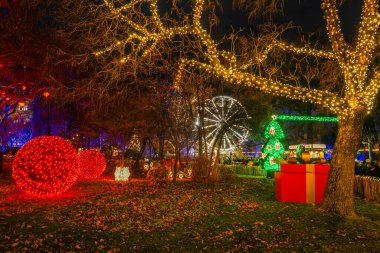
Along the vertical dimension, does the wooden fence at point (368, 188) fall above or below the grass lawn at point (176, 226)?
above

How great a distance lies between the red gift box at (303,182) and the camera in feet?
36.7

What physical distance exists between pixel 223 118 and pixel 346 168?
1274 centimetres

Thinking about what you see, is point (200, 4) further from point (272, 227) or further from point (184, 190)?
point (184, 190)

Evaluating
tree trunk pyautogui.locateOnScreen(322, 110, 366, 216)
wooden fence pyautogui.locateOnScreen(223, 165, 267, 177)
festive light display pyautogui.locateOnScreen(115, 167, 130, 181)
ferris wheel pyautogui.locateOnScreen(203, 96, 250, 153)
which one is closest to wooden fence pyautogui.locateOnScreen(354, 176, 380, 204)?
tree trunk pyautogui.locateOnScreen(322, 110, 366, 216)

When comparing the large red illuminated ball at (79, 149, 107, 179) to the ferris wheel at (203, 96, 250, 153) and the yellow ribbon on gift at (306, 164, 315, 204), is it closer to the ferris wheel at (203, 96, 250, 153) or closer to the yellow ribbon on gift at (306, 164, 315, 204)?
the ferris wheel at (203, 96, 250, 153)

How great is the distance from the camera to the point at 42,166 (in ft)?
36.4

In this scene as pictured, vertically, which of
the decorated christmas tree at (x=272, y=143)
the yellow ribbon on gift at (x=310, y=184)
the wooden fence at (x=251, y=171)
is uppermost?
the decorated christmas tree at (x=272, y=143)

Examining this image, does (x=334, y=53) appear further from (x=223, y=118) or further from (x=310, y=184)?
(x=223, y=118)

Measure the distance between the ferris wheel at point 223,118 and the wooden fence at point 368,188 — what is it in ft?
23.2

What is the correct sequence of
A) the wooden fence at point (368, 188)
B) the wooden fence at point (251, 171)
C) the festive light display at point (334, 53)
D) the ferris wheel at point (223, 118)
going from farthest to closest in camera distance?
the wooden fence at point (251, 171) → the ferris wheel at point (223, 118) → the wooden fence at point (368, 188) → the festive light display at point (334, 53)

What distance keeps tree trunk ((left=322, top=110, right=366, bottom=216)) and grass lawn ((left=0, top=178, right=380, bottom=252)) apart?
0.45 m

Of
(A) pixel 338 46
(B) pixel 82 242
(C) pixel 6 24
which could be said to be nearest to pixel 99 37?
Answer: (B) pixel 82 242

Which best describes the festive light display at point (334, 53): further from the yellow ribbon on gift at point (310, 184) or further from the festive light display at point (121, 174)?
the festive light display at point (121, 174)

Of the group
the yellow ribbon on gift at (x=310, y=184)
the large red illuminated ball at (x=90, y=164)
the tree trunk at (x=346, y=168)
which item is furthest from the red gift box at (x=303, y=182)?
the large red illuminated ball at (x=90, y=164)
